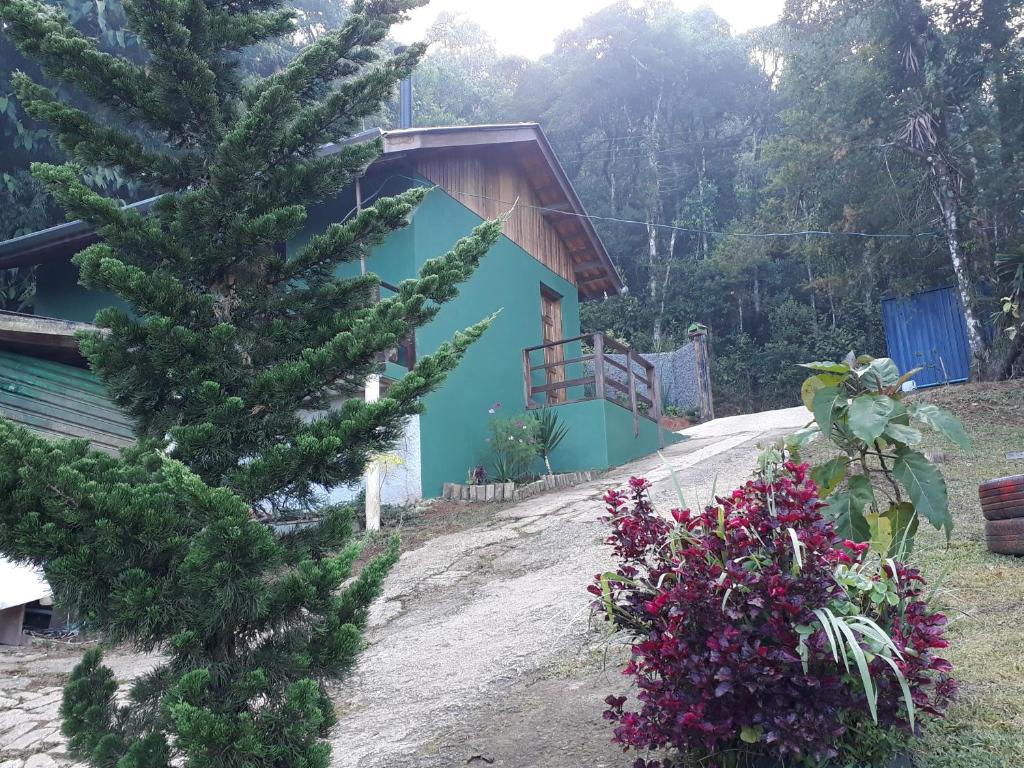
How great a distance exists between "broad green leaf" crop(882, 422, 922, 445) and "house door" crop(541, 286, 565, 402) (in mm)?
10420

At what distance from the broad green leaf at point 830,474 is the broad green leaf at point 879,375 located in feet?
1.11

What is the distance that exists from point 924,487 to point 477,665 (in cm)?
255

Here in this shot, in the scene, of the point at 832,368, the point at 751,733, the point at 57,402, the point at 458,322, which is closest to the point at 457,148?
the point at 458,322

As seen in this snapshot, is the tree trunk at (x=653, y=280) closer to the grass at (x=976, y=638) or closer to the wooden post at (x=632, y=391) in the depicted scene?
Result: the wooden post at (x=632, y=391)

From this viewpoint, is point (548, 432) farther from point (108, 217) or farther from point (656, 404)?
point (108, 217)

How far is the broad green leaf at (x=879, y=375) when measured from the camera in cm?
336

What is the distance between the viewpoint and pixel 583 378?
11.9m

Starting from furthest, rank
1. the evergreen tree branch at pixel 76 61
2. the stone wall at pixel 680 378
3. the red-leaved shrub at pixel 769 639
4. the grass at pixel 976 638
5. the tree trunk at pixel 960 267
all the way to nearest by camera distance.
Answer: the stone wall at pixel 680 378 → the tree trunk at pixel 960 267 → the evergreen tree branch at pixel 76 61 → the grass at pixel 976 638 → the red-leaved shrub at pixel 769 639

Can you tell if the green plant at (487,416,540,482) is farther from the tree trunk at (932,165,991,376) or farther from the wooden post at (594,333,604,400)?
the tree trunk at (932,165,991,376)

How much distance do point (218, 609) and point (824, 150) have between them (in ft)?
51.1

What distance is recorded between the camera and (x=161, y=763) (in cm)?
261

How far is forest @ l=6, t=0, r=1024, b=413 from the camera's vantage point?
1363 cm

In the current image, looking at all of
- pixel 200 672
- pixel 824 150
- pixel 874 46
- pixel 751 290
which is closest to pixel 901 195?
pixel 824 150

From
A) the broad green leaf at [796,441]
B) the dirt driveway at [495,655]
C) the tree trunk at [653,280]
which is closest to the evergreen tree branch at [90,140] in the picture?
the dirt driveway at [495,655]
